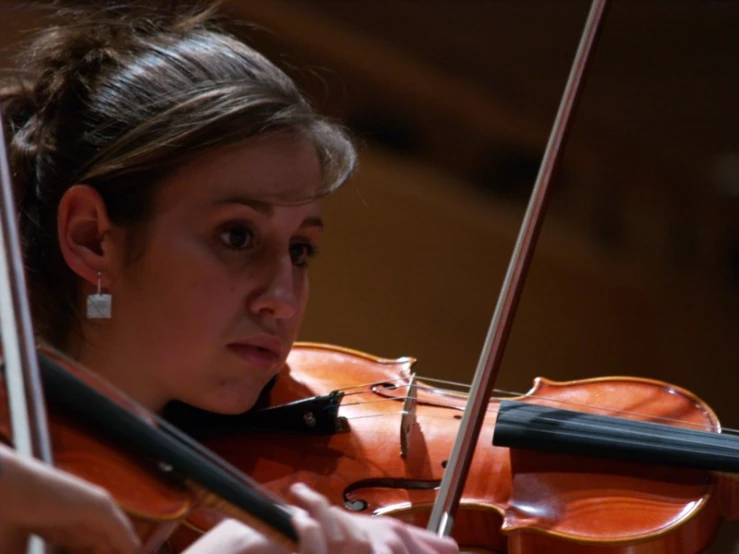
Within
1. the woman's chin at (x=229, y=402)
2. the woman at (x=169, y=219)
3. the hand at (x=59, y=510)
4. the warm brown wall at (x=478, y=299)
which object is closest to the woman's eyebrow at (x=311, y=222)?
the woman at (x=169, y=219)

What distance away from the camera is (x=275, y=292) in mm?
746

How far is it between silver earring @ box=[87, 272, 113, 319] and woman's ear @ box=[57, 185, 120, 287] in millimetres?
11

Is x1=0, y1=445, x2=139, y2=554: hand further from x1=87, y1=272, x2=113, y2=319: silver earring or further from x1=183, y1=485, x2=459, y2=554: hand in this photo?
x1=87, y1=272, x2=113, y2=319: silver earring

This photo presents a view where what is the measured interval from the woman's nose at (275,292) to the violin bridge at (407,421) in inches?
5.4

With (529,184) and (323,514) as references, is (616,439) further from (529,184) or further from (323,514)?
(529,184)

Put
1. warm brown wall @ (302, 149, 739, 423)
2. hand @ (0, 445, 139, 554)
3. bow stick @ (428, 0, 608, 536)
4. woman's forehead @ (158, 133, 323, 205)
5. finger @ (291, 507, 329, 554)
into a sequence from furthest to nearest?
warm brown wall @ (302, 149, 739, 423)
woman's forehead @ (158, 133, 323, 205)
bow stick @ (428, 0, 608, 536)
finger @ (291, 507, 329, 554)
hand @ (0, 445, 139, 554)

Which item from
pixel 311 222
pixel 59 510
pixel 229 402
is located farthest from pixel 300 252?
pixel 59 510

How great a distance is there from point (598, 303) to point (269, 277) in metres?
1.23

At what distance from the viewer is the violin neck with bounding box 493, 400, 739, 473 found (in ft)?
2.33

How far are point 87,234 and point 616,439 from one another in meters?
0.45

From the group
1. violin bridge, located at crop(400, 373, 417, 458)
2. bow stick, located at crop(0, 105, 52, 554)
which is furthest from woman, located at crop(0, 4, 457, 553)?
bow stick, located at crop(0, 105, 52, 554)

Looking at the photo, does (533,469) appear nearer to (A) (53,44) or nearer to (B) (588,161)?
(A) (53,44)

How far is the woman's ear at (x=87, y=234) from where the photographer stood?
0.77 metres

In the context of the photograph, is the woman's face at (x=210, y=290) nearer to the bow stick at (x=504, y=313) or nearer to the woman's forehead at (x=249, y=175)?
the woman's forehead at (x=249, y=175)
